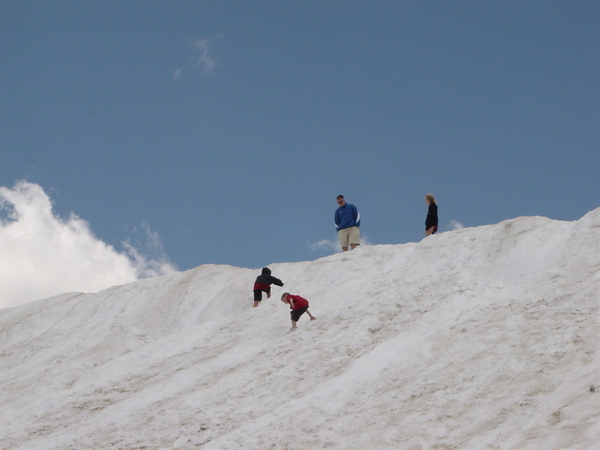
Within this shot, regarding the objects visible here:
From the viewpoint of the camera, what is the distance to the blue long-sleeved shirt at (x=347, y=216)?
20344 mm

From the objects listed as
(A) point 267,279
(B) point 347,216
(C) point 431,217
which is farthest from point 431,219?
(A) point 267,279

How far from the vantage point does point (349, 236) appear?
20531mm

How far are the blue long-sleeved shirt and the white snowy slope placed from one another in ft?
3.96

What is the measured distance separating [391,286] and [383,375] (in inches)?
174

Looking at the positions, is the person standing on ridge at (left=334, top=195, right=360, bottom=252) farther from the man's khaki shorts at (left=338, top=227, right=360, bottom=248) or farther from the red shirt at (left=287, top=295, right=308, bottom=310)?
the red shirt at (left=287, top=295, right=308, bottom=310)

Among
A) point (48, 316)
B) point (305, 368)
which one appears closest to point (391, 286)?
point (305, 368)

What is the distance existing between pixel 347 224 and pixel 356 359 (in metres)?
8.26

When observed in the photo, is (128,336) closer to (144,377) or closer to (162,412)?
(144,377)

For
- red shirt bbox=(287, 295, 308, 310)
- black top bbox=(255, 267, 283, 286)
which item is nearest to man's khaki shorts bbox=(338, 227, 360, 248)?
black top bbox=(255, 267, 283, 286)

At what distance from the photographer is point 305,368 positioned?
12.8 meters

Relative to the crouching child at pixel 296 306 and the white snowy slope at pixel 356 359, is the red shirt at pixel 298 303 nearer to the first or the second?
the crouching child at pixel 296 306

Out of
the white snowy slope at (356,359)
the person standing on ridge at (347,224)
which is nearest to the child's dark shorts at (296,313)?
the white snowy slope at (356,359)

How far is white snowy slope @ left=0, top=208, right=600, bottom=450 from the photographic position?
388 inches

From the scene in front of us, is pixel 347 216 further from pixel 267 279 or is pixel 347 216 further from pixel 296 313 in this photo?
pixel 296 313
